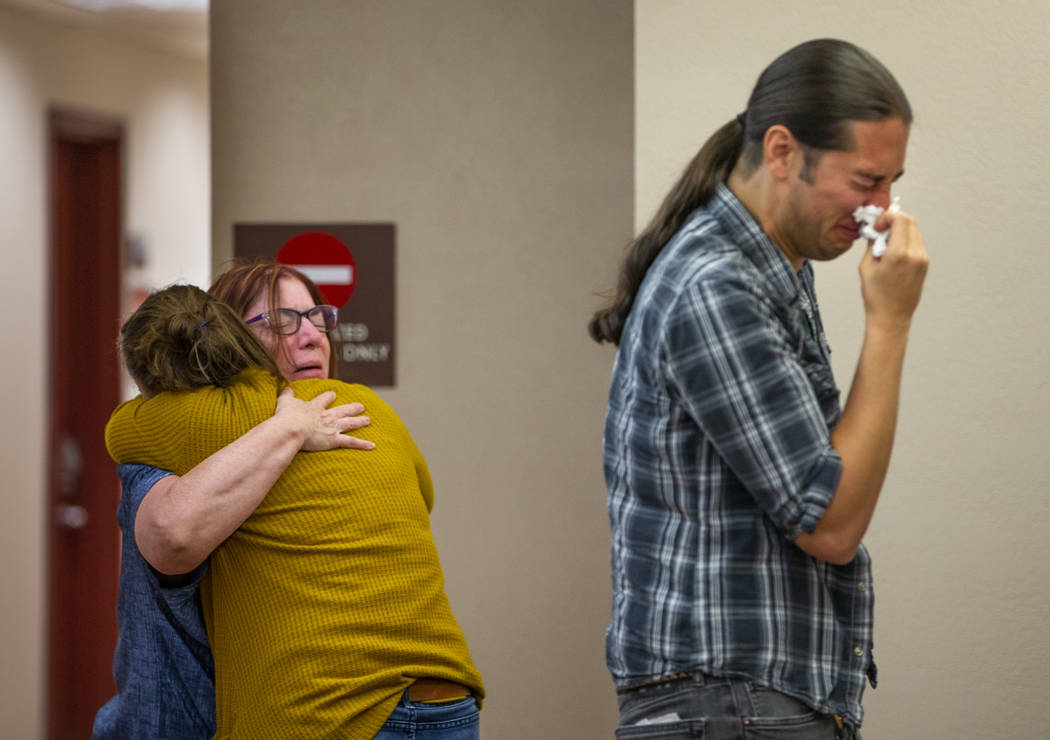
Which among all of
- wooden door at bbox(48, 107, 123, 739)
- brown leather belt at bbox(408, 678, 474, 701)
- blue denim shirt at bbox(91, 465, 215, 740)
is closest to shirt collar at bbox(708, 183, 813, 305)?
brown leather belt at bbox(408, 678, 474, 701)

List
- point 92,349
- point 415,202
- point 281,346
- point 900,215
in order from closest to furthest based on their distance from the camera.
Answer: point 900,215 → point 281,346 → point 415,202 → point 92,349

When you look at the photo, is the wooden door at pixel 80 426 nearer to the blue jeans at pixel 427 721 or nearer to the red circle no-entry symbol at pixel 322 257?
the red circle no-entry symbol at pixel 322 257

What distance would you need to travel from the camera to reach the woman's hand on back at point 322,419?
1.48 m

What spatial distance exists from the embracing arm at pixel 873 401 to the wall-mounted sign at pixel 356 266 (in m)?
1.99

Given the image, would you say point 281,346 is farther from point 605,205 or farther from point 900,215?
point 605,205

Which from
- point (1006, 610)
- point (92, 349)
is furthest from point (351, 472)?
point (92, 349)

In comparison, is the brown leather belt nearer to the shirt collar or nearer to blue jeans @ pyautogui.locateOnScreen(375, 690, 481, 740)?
blue jeans @ pyautogui.locateOnScreen(375, 690, 481, 740)

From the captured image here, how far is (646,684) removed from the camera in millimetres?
1176

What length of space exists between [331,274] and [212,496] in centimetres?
172

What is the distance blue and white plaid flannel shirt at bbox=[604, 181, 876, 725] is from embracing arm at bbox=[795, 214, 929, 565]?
2 centimetres

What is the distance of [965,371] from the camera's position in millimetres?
2201

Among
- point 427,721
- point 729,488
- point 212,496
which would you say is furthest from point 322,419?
point 729,488

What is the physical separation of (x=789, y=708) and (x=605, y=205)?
2122 mm

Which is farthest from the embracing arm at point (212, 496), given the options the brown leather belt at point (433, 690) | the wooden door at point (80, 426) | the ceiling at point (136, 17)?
the ceiling at point (136, 17)
